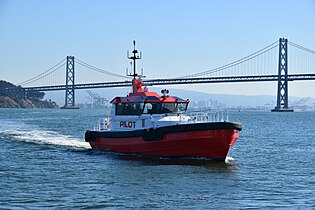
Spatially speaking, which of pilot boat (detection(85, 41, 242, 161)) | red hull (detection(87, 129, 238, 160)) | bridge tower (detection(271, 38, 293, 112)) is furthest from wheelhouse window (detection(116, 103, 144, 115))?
bridge tower (detection(271, 38, 293, 112))

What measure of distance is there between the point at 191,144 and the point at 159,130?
1.58 meters

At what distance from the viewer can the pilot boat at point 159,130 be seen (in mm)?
24188

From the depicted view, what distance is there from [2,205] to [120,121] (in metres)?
12.8

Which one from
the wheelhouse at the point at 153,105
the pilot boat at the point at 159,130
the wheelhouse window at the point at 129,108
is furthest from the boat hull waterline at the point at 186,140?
the wheelhouse at the point at 153,105

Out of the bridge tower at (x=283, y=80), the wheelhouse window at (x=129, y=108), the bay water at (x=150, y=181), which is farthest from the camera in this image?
the bridge tower at (x=283, y=80)

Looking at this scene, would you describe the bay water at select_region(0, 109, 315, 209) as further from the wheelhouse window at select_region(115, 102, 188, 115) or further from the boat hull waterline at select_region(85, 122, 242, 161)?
the wheelhouse window at select_region(115, 102, 188, 115)

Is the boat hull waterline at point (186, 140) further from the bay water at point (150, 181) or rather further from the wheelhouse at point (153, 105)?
the wheelhouse at point (153, 105)

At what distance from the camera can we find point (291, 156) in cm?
2966

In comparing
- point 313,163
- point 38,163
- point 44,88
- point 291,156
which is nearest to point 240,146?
point 291,156

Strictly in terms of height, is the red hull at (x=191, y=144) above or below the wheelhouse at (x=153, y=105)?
below

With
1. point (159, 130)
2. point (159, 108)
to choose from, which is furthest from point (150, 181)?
point (159, 108)

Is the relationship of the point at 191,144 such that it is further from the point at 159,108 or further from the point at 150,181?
the point at 150,181

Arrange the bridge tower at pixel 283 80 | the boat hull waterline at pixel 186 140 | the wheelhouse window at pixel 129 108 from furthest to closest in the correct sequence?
the bridge tower at pixel 283 80, the wheelhouse window at pixel 129 108, the boat hull waterline at pixel 186 140

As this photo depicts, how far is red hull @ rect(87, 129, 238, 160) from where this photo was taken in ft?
79.1
